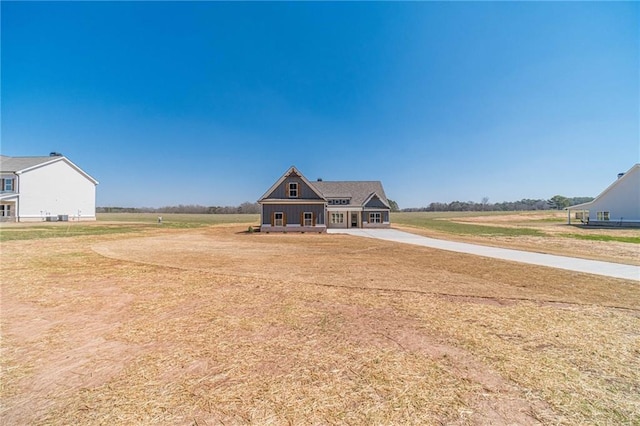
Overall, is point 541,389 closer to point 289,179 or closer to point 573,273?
point 573,273

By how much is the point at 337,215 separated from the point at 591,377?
114 ft

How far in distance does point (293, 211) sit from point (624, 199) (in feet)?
151

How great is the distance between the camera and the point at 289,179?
29875mm

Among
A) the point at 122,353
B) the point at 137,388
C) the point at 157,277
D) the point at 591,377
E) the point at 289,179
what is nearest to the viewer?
the point at 137,388

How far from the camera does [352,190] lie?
40156mm

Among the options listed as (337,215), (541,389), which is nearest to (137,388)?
(541,389)

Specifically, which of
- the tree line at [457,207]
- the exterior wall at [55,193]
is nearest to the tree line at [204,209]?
the tree line at [457,207]

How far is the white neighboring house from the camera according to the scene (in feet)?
122

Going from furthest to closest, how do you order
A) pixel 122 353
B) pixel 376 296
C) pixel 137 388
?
pixel 376 296 < pixel 122 353 < pixel 137 388

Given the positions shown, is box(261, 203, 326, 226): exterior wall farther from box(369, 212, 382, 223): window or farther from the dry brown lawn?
the dry brown lawn

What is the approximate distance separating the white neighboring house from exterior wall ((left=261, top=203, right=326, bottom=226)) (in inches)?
1365

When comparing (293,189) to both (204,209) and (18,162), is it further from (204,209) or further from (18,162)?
(204,209)

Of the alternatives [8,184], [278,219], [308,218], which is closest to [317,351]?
[308,218]

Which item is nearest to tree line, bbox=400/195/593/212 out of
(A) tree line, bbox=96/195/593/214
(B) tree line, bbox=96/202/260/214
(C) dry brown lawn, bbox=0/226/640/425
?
(A) tree line, bbox=96/195/593/214
